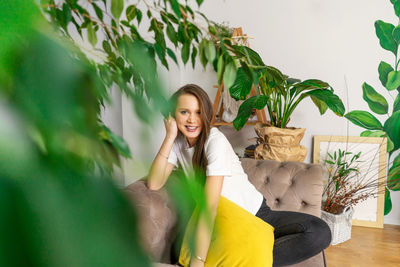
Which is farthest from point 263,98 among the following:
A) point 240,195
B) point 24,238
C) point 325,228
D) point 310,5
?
point 24,238

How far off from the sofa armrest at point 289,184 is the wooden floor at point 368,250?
0.66m

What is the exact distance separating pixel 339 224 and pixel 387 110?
1.13m

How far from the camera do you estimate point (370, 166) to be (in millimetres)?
2553

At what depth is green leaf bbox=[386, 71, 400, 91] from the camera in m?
2.47

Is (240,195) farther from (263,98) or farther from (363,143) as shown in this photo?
(363,143)

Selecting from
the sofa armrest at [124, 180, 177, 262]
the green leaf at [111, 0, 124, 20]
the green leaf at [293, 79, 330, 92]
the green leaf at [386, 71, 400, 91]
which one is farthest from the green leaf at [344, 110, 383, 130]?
the green leaf at [111, 0, 124, 20]

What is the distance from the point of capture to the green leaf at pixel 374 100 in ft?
8.34

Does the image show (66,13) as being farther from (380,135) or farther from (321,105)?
(380,135)

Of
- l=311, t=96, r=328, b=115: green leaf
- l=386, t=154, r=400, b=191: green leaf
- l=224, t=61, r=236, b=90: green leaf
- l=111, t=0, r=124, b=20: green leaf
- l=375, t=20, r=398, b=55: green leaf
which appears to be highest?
l=375, t=20, r=398, b=55: green leaf

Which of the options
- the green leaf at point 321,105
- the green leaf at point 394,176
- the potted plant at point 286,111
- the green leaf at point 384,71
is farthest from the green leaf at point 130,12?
the green leaf at point 394,176

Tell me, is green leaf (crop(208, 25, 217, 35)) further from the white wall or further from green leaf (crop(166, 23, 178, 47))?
the white wall

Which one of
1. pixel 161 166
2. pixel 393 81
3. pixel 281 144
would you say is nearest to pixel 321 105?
pixel 281 144

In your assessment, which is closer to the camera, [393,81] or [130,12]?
[130,12]

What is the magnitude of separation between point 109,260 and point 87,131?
5 cm
